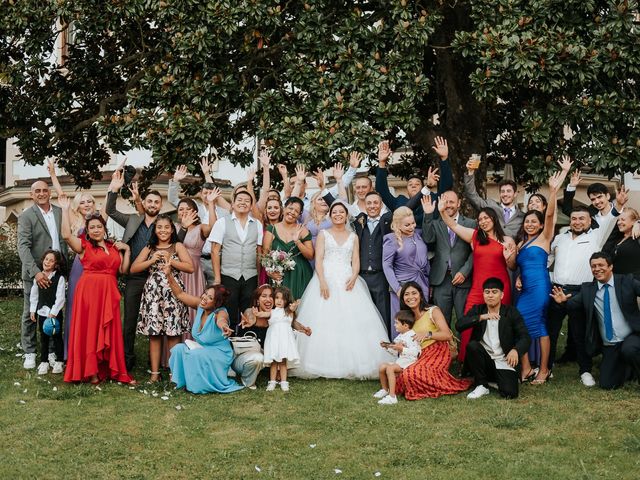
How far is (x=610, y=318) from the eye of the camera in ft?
27.9

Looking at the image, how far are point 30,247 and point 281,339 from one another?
323cm

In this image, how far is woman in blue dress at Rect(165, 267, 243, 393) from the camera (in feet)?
27.7

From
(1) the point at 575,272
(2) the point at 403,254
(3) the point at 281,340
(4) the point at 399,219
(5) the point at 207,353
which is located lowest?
(5) the point at 207,353

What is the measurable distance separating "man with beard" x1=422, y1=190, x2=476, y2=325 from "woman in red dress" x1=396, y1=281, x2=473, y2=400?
647 mm

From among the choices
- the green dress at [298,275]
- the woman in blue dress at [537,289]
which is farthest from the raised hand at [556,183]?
the green dress at [298,275]

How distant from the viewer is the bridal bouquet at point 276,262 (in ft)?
30.5

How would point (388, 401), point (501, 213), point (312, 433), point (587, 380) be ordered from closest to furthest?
point (312, 433), point (388, 401), point (587, 380), point (501, 213)

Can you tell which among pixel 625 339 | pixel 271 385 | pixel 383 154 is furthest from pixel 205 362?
pixel 625 339

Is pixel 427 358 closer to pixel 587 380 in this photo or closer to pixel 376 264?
pixel 376 264

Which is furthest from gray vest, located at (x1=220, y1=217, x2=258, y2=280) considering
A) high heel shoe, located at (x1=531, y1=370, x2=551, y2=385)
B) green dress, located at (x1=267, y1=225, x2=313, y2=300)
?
high heel shoe, located at (x1=531, y1=370, x2=551, y2=385)

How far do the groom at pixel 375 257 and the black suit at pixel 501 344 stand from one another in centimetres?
126

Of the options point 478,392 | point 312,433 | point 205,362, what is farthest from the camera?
point 205,362

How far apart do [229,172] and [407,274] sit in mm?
18494

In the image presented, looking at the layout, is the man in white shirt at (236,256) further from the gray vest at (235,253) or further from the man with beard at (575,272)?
the man with beard at (575,272)
